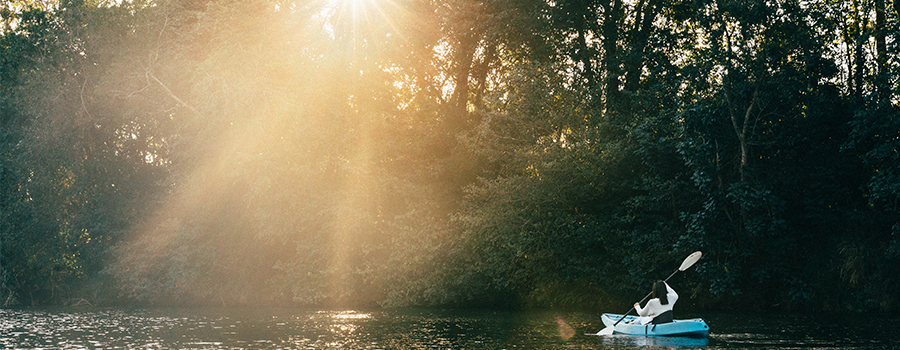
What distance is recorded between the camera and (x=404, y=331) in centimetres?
2056

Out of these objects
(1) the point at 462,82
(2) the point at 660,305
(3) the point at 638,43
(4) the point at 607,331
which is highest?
(3) the point at 638,43

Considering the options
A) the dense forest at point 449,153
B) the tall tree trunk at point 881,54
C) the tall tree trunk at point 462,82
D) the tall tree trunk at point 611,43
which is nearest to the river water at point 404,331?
the dense forest at point 449,153

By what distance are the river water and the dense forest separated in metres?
2.70

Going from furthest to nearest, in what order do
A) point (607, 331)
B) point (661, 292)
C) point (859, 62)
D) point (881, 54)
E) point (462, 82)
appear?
point (462, 82) < point (859, 62) < point (881, 54) < point (607, 331) < point (661, 292)

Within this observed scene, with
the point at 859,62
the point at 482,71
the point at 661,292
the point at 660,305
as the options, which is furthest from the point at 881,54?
the point at 482,71

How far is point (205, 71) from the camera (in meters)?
30.4

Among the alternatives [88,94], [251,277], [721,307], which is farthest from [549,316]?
[88,94]

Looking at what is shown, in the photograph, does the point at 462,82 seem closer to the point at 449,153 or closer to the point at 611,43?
the point at 449,153

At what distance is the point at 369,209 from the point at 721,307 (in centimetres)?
1403

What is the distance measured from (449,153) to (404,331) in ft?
43.5

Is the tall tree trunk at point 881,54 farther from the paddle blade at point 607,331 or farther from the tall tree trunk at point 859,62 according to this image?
the paddle blade at point 607,331

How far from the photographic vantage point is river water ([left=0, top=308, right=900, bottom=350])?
17.0 m

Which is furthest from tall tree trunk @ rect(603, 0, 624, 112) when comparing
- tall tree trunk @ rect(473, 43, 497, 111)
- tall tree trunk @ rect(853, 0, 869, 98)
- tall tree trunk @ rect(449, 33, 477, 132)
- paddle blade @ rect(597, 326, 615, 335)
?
paddle blade @ rect(597, 326, 615, 335)

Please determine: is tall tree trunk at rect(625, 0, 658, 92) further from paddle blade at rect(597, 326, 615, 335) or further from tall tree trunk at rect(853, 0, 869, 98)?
paddle blade at rect(597, 326, 615, 335)
